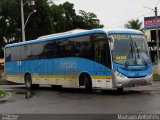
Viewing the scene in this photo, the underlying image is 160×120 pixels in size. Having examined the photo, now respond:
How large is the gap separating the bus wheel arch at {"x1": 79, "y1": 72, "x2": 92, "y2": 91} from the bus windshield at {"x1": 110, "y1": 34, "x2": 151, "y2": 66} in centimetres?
236

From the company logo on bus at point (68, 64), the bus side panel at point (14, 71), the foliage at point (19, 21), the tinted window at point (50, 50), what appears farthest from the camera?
the foliage at point (19, 21)

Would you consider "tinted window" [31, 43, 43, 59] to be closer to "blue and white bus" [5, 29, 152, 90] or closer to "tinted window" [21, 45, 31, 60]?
"blue and white bus" [5, 29, 152, 90]

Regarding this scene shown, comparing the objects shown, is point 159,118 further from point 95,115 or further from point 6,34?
point 6,34

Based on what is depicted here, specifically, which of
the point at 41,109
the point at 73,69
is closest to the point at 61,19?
the point at 73,69

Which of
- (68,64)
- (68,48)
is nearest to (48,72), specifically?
(68,64)

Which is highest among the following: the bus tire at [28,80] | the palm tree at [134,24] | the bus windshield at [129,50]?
the palm tree at [134,24]

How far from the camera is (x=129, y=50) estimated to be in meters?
21.5

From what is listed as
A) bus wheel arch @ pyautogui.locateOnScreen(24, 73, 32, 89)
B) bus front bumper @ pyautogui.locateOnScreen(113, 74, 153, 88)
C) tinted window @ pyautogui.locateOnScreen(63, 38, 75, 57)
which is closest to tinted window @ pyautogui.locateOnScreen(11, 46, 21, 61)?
bus wheel arch @ pyautogui.locateOnScreen(24, 73, 32, 89)

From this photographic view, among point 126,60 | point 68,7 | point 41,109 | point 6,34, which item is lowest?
point 41,109

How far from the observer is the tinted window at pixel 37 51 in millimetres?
28233

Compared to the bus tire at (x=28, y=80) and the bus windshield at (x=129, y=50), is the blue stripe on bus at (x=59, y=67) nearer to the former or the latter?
the bus tire at (x=28, y=80)

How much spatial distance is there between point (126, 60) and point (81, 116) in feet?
26.0

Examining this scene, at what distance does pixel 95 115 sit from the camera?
Result: 13.9 meters

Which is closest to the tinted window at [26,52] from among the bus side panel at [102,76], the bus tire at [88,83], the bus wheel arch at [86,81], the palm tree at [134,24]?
the bus wheel arch at [86,81]
